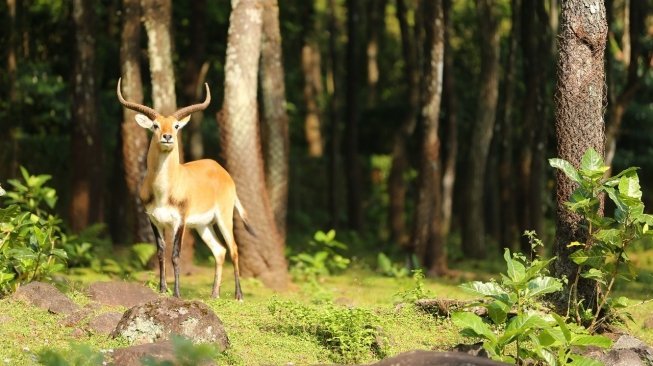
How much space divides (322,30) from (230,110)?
22.0 meters

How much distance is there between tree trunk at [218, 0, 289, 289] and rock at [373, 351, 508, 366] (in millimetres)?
7091

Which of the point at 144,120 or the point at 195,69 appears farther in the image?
the point at 195,69

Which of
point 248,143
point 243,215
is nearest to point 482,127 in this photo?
point 248,143

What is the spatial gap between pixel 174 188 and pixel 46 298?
2.10 meters

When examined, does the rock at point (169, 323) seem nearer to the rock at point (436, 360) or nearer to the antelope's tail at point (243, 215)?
the rock at point (436, 360)

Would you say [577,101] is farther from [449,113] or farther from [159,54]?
[449,113]

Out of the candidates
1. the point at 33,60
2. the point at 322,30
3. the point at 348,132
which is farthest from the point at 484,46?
the point at 322,30

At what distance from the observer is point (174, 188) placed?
1422 centimetres

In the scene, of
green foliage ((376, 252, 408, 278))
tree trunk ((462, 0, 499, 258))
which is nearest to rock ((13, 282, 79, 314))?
green foliage ((376, 252, 408, 278))

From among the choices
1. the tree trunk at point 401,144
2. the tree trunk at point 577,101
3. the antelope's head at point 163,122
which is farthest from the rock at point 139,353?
the tree trunk at point 401,144

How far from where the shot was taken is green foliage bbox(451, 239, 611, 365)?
11023mm

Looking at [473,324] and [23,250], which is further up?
[23,250]

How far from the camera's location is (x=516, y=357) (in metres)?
11.5

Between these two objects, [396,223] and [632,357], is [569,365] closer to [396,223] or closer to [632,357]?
[632,357]
